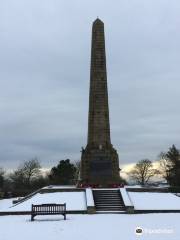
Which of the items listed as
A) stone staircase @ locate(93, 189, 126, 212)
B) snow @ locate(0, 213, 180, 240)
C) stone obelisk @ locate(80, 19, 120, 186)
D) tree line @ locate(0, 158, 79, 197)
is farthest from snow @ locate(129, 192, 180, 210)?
tree line @ locate(0, 158, 79, 197)

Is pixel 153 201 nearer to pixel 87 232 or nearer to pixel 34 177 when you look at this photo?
pixel 87 232

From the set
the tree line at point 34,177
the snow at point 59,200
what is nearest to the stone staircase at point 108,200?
the snow at point 59,200

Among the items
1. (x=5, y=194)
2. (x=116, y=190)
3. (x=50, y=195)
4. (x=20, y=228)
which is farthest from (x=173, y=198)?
(x=5, y=194)

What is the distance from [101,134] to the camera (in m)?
34.2

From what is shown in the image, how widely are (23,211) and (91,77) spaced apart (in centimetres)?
1494

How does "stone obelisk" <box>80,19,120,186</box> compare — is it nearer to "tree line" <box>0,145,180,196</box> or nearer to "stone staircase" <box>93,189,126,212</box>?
"stone staircase" <box>93,189,126,212</box>

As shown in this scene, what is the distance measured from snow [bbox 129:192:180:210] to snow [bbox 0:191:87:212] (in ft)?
9.25

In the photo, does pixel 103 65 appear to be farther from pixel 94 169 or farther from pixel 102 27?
pixel 94 169

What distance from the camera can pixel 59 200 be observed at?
25.4 meters

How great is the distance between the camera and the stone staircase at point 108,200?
23562 mm

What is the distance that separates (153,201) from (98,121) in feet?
33.3

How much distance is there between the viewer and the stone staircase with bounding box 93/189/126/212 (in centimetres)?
2356

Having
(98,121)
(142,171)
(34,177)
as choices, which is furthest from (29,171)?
(98,121)

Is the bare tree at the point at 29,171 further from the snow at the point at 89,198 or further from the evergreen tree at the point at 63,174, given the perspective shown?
the snow at the point at 89,198
